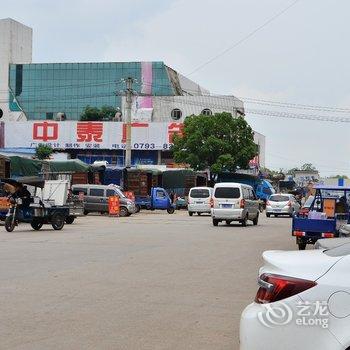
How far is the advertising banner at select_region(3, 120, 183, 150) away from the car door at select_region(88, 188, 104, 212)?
3631 cm

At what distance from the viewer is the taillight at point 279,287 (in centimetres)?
442

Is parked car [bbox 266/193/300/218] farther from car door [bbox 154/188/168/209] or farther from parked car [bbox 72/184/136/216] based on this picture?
parked car [bbox 72/184/136/216]

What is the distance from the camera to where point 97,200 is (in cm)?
3812

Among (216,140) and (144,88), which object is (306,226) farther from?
(144,88)

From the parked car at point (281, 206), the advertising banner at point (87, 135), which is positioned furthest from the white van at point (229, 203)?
the advertising banner at point (87, 135)

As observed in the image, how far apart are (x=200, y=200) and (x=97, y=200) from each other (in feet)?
21.9

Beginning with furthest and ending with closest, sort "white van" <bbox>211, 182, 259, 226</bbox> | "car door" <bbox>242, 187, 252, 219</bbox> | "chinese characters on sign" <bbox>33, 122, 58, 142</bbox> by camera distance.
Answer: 1. "chinese characters on sign" <bbox>33, 122, 58, 142</bbox>
2. "car door" <bbox>242, 187, 252, 219</bbox>
3. "white van" <bbox>211, 182, 259, 226</bbox>

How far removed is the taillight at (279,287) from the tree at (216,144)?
2173 inches

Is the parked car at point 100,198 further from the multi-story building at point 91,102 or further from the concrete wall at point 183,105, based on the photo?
the concrete wall at point 183,105

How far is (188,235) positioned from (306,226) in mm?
6027

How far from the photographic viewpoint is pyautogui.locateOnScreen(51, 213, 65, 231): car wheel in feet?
80.4

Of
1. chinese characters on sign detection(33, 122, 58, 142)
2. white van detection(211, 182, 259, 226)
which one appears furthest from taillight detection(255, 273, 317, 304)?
chinese characters on sign detection(33, 122, 58, 142)

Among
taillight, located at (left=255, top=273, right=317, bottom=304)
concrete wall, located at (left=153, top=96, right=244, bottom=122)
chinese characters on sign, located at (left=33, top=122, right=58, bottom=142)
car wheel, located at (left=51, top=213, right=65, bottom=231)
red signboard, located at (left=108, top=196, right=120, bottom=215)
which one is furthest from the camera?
concrete wall, located at (left=153, top=96, right=244, bottom=122)

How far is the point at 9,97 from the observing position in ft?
332
